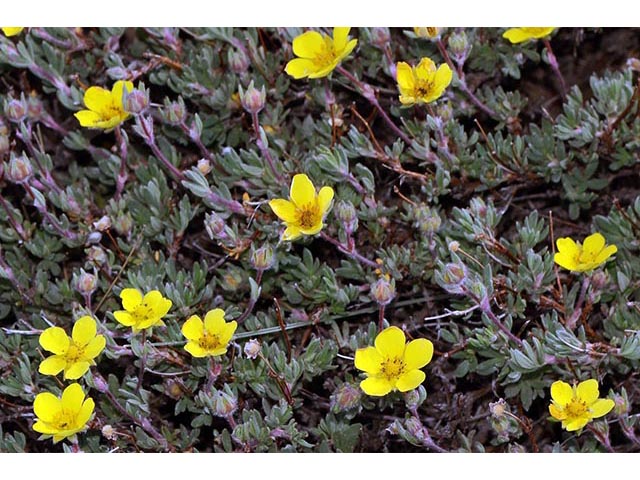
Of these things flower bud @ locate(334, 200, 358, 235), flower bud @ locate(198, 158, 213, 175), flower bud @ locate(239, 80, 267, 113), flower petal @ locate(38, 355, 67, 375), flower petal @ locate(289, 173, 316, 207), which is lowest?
flower petal @ locate(38, 355, 67, 375)

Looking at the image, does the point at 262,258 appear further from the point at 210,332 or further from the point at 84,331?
the point at 84,331

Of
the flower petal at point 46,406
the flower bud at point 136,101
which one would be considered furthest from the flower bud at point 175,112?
the flower petal at point 46,406

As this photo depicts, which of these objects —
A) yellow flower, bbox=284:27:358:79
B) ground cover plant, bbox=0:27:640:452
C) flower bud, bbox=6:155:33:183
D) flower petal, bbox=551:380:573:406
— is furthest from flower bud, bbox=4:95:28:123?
flower petal, bbox=551:380:573:406

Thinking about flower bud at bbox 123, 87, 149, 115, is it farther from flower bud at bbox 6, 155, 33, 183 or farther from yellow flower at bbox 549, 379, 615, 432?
yellow flower at bbox 549, 379, 615, 432

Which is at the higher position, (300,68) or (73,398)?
(300,68)

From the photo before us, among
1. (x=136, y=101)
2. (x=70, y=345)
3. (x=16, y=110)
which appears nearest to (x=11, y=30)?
(x=16, y=110)

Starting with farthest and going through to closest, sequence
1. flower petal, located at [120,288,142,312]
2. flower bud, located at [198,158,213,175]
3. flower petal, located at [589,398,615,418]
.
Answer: flower bud, located at [198,158,213,175] < flower petal, located at [120,288,142,312] < flower petal, located at [589,398,615,418]
